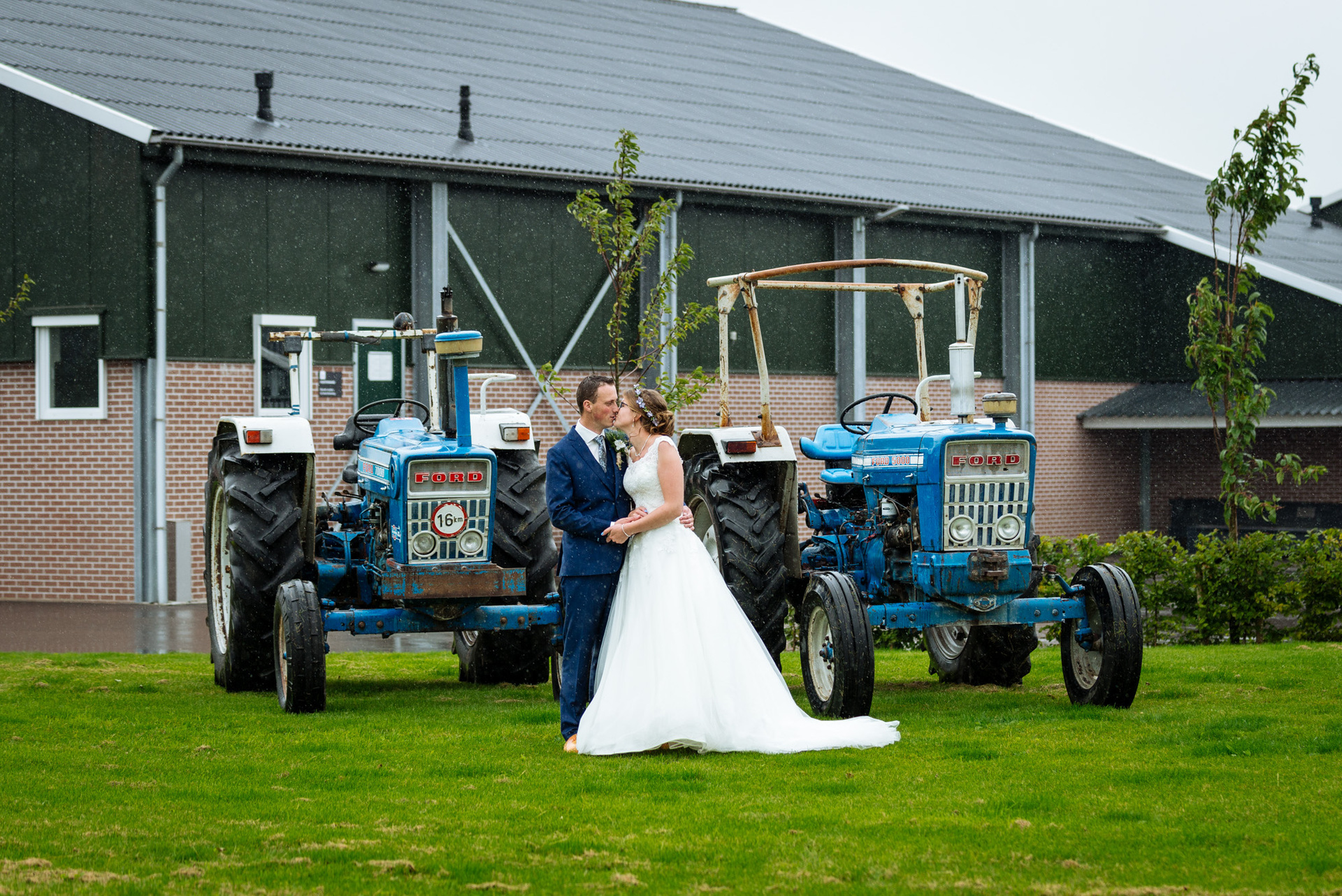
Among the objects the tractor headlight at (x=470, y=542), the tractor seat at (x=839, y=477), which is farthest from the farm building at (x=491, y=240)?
the tractor seat at (x=839, y=477)

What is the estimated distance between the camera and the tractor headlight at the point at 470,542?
30.4 feet

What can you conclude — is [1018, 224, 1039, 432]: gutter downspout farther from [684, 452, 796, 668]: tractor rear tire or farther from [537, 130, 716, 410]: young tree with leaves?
[684, 452, 796, 668]: tractor rear tire

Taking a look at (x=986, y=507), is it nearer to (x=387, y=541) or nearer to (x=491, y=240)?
(x=387, y=541)

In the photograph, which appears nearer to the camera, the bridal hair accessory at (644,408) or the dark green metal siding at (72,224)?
the bridal hair accessory at (644,408)

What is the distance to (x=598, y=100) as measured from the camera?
24656 mm

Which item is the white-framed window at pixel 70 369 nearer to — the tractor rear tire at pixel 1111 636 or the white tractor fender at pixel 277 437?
the white tractor fender at pixel 277 437

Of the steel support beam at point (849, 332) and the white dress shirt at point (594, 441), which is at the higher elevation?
the steel support beam at point (849, 332)

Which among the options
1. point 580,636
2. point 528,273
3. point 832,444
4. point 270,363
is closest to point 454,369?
point 580,636

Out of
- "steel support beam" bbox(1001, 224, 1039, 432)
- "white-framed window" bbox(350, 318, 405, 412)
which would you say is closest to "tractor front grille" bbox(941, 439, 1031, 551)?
"white-framed window" bbox(350, 318, 405, 412)

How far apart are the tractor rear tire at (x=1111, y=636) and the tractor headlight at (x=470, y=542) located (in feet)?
10.5

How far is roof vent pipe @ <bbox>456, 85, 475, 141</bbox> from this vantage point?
2055 centimetres

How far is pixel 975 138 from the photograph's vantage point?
3058cm

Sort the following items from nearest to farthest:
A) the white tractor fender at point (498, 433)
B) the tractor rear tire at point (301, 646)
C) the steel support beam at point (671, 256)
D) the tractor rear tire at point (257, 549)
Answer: the tractor rear tire at point (301, 646) → the tractor rear tire at point (257, 549) → the white tractor fender at point (498, 433) → the steel support beam at point (671, 256)

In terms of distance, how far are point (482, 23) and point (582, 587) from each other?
68.9 feet
